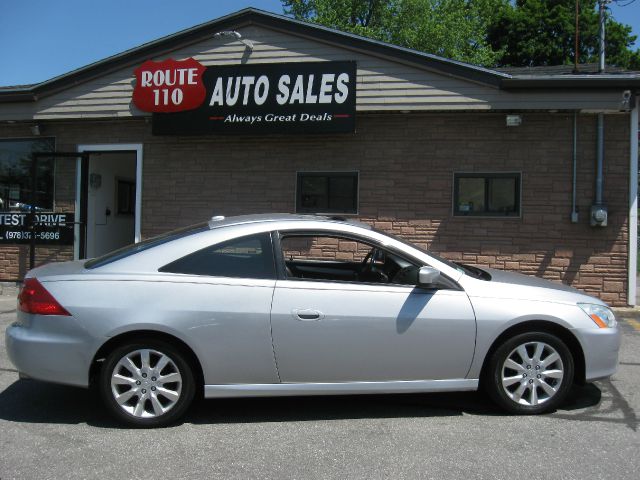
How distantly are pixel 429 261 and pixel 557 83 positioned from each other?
536 centimetres

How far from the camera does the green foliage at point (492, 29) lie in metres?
28.6

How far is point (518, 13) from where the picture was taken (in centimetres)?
2998

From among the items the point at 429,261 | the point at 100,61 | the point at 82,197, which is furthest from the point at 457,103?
the point at 82,197

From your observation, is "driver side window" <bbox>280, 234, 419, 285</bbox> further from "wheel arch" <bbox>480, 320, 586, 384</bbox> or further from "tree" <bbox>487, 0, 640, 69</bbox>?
"tree" <bbox>487, 0, 640, 69</bbox>

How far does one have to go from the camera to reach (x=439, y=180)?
921 centimetres

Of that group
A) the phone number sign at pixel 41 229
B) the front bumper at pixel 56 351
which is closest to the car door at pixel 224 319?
the front bumper at pixel 56 351

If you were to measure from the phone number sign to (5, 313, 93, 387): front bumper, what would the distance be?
22.9ft

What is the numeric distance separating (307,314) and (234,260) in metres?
0.70

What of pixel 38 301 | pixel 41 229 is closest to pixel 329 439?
pixel 38 301

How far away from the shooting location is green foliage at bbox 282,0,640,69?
2856 centimetres

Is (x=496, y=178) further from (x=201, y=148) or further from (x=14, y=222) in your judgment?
(x=14, y=222)

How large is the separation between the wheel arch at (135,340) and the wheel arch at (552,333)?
2197mm

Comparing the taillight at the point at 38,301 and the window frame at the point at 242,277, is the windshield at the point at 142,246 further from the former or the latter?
the taillight at the point at 38,301

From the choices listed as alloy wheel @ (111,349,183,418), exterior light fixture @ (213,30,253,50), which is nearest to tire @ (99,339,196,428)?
alloy wheel @ (111,349,183,418)
